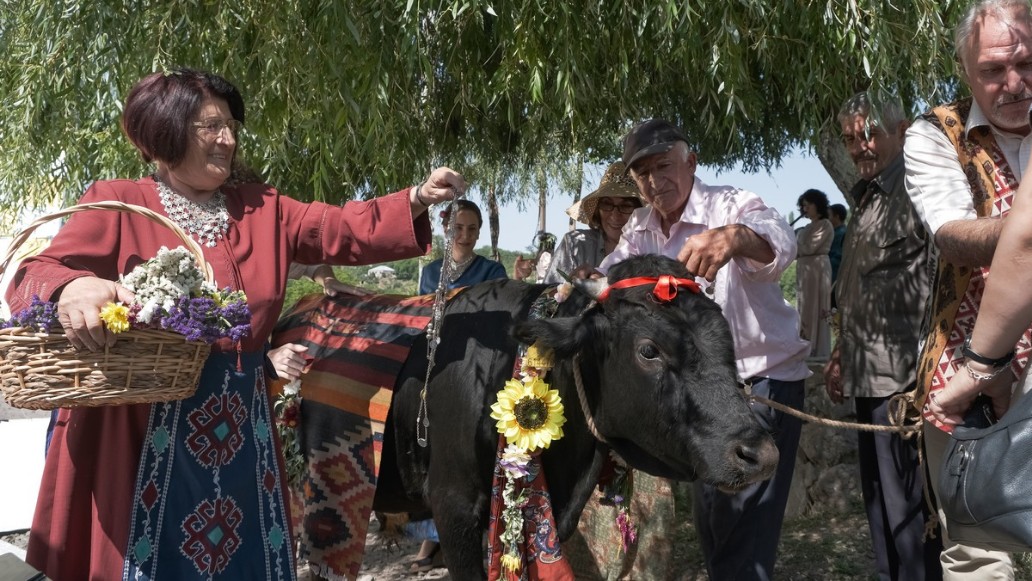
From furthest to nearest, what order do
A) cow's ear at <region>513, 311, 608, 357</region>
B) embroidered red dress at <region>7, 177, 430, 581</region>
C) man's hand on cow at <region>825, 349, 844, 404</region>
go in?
man's hand on cow at <region>825, 349, 844, 404</region>, cow's ear at <region>513, 311, 608, 357</region>, embroidered red dress at <region>7, 177, 430, 581</region>

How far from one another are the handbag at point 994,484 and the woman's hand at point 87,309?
2.00 metres

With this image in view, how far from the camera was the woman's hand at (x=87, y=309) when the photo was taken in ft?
6.82

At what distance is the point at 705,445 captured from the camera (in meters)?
2.62

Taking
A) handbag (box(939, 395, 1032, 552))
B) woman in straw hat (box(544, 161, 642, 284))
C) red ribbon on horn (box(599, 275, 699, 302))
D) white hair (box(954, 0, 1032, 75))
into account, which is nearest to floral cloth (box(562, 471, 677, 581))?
woman in straw hat (box(544, 161, 642, 284))

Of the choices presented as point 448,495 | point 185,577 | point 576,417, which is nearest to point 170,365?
point 185,577

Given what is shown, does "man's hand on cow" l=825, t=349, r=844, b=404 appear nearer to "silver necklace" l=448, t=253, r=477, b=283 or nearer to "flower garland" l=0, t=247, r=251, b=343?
"silver necklace" l=448, t=253, r=477, b=283

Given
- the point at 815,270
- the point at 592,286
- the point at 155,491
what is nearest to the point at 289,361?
the point at 155,491

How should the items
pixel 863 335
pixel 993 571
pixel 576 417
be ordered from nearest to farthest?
1. pixel 993 571
2. pixel 576 417
3. pixel 863 335

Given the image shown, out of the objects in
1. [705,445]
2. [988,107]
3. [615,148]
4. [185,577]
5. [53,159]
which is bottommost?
[185,577]

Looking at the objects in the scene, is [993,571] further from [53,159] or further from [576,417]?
[53,159]

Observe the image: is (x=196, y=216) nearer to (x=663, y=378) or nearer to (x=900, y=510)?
(x=663, y=378)

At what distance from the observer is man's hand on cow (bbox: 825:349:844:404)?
13.2 feet

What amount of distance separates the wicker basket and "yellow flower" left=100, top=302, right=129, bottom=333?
63 mm

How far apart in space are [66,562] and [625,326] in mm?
1840
